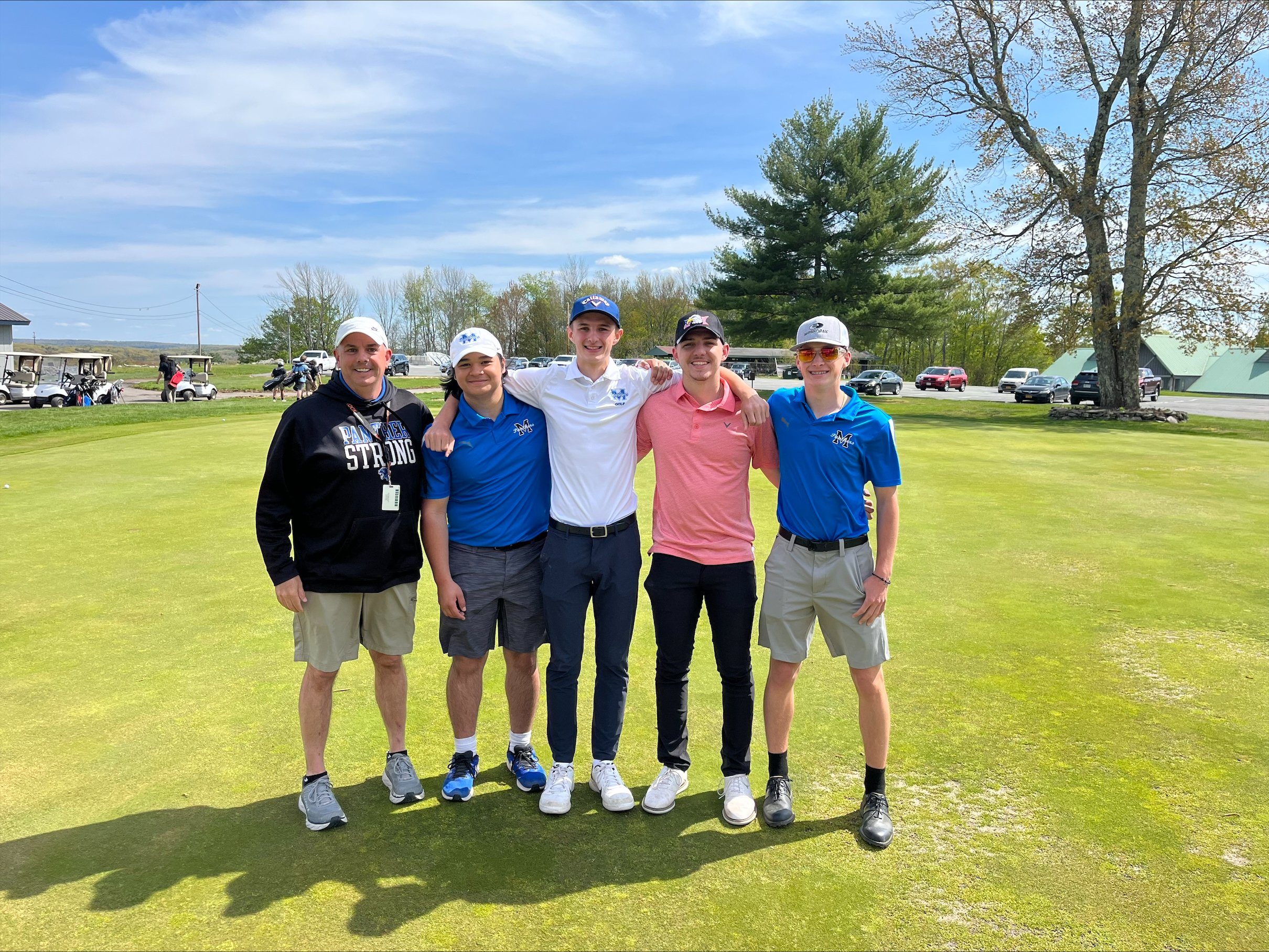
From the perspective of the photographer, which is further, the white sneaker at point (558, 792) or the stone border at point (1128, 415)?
the stone border at point (1128, 415)


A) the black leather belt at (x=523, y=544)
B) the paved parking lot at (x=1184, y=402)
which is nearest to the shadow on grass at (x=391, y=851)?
the black leather belt at (x=523, y=544)

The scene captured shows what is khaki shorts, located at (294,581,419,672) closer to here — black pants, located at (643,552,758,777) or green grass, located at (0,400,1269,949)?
green grass, located at (0,400,1269,949)

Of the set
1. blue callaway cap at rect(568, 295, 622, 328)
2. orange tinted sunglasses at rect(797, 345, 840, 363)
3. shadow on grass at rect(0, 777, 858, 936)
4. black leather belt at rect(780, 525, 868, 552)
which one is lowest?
shadow on grass at rect(0, 777, 858, 936)

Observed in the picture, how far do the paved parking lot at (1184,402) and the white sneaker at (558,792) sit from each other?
2478 cm

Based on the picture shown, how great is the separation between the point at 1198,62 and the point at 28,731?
1290 inches

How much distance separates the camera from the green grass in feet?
9.11

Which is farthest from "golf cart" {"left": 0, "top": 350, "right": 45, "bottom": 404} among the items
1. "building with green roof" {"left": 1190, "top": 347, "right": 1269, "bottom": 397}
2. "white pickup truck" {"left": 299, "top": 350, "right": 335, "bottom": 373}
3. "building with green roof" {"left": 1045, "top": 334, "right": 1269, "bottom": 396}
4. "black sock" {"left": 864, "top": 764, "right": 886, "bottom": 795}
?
"building with green roof" {"left": 1190, "top": 347, "right": 1269, "bottom": 397}

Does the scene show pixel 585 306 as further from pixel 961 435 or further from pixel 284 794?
pixel 961 435

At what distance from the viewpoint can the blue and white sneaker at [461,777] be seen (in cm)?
357

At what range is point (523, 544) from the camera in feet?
12.3

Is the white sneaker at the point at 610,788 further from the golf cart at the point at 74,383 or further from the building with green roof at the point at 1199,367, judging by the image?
the building with green roof at the point at 1199,367

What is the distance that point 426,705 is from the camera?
452 cm

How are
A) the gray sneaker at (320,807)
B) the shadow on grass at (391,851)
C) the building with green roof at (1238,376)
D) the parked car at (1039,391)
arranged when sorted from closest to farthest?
the shadow on grass at (391,851), the gray sneaker at (320,807), the parked car at (1039,391), the building with green roof at (1238,376)

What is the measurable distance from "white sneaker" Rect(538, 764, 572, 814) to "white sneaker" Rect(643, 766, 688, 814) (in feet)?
1.06
